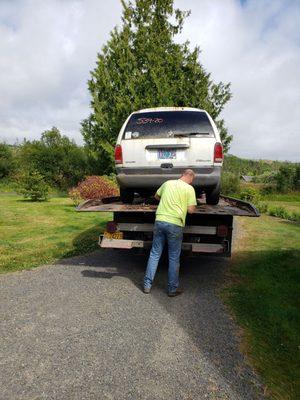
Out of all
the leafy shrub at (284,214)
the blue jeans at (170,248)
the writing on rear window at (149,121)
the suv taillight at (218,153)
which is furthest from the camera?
the leafy shrub at (284,214)

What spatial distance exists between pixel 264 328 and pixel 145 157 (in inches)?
132

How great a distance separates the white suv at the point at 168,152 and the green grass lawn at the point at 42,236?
8.30ft

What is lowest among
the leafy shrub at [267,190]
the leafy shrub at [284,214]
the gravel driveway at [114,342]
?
the leafy shrub at [267,190]

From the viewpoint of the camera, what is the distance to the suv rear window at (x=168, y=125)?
19.2ft

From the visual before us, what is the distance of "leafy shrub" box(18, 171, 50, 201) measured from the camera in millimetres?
18453

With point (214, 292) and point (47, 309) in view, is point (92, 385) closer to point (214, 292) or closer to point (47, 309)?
point (47, 309)

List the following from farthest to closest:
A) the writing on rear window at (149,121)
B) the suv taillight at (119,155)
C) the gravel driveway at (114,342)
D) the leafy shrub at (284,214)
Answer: the leafy shrub at (284,214), the writing on rear window at (149,121), the suv taillight at (119,155), the gravel driveway at (114,342)

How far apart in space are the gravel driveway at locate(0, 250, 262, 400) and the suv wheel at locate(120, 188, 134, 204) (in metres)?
1.63

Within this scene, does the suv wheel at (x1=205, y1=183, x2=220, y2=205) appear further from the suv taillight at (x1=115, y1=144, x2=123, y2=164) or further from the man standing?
the suv taillight at (x1=115, y1=144, x2=123, y2=164)

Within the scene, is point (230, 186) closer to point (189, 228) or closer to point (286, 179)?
point (286, 179)

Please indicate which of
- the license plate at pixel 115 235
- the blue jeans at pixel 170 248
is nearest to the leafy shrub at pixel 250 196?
the license plate at pixel 115 235

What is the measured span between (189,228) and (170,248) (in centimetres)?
63

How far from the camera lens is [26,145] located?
116 feet

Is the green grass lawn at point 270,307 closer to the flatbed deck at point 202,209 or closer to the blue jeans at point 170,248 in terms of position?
the blue jeans at point 170,248
